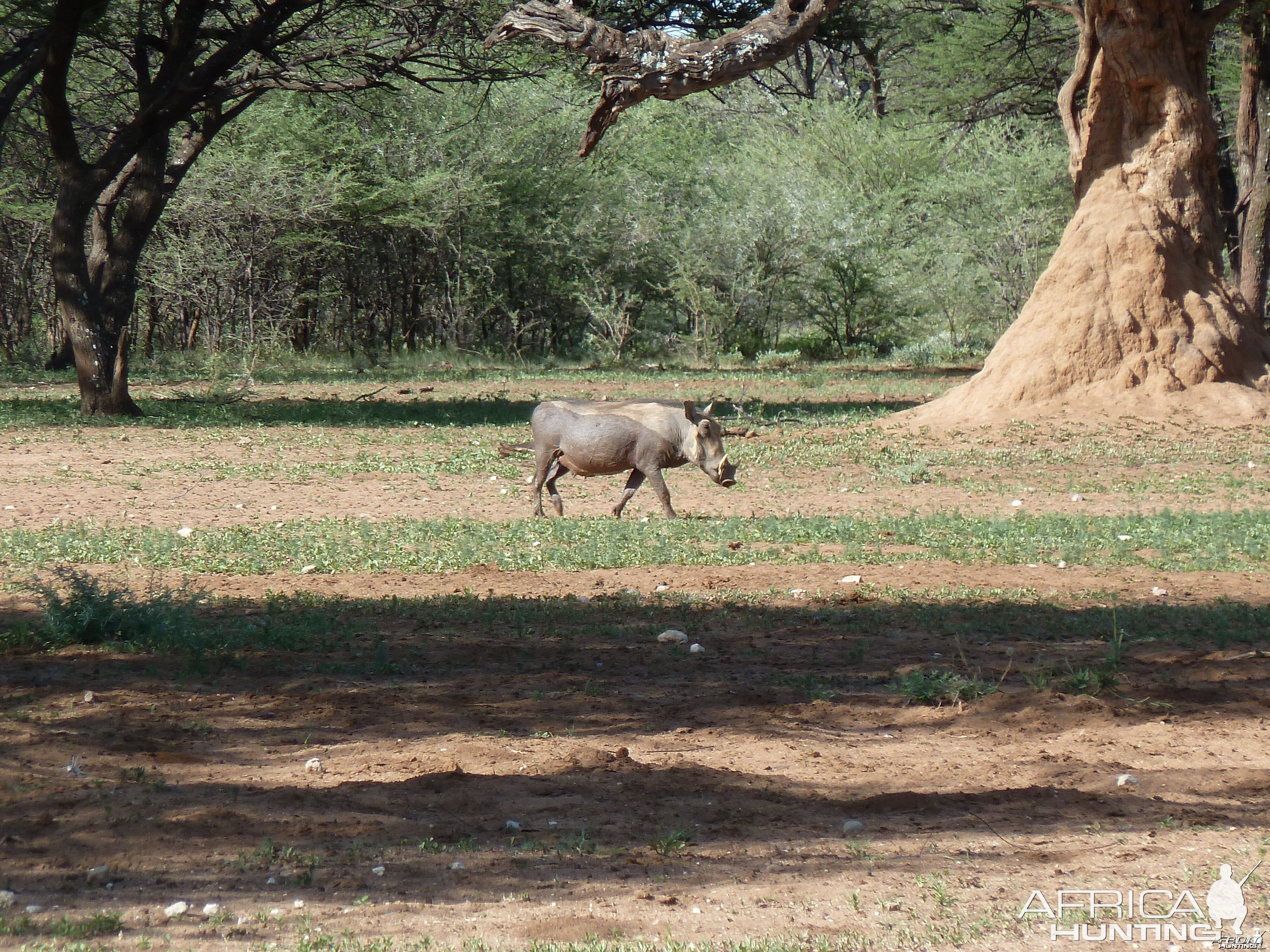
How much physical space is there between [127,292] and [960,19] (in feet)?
56.8

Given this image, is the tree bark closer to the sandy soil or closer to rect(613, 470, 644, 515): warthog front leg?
rect(613, 470, 644, 515): warthog front leg

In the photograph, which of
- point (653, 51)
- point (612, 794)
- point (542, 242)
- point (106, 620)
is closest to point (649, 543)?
point (653, 51)

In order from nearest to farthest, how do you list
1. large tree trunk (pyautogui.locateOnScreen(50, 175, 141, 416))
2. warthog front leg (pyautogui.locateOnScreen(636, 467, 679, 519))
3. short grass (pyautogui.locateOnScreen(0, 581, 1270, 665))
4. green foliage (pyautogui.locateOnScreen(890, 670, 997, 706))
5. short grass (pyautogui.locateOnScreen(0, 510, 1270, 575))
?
green foliage (pyautogui.locateOnScreen(890, 670, 997, 706)) → short grass (pyautogui.locateOnScreen(0, 581, 1270, 665)) → short grass (pyautogui.locateOnScreen(0, 510, 1270, 575)) → warthog front leg (pyautogui.locateOnScreen(636, 467, 679, 519)) → large tree trunk (pyautogui.locateOnScreen(50, 175, 141, 416))

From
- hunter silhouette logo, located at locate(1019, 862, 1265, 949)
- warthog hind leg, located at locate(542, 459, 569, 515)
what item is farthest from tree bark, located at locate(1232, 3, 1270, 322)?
hunter silhouette logo, located at locate(1019, 862, 1265, 949)

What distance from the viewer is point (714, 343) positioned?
1200 inches

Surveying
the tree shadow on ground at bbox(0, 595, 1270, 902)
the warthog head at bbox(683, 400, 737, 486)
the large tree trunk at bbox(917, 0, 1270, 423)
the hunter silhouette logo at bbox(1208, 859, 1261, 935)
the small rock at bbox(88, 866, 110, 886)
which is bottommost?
the tree shadow on ground at bbox(0, 595, 1270, 902)

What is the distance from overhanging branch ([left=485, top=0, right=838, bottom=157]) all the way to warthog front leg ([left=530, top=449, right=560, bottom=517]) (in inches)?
163

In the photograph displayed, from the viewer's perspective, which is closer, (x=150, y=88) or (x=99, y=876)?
(x=99, y=876)

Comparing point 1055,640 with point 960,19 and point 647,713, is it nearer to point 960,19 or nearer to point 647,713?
point 647,713

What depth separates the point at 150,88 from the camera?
17.2 meters

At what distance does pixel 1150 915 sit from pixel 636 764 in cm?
196

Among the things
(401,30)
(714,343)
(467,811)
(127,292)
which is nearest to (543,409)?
(467,811)

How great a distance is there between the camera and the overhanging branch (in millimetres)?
7137

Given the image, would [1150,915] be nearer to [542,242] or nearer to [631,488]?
[631,488]
